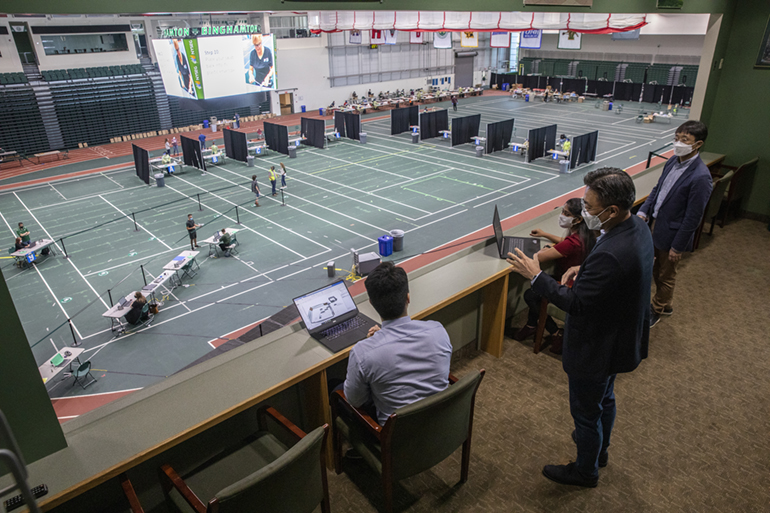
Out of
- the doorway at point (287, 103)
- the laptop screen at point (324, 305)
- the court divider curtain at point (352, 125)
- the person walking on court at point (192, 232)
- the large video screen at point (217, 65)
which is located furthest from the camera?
the doorway at point (287, 103)

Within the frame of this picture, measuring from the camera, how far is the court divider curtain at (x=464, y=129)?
24609 millimetres

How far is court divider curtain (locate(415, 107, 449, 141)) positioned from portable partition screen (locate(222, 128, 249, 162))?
9.32m

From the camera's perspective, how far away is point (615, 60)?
40.3m

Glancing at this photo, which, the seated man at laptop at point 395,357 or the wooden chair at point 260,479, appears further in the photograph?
the seated man at laptop at point 395,357

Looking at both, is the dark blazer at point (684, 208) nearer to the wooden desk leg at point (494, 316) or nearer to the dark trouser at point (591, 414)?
the wooden desk leg at point (494, 316)

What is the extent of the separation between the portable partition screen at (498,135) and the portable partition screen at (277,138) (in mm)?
9601

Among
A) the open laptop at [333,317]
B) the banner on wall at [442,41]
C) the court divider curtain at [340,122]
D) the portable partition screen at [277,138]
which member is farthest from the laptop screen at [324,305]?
the banner on wall at [442,41]

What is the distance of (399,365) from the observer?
3002mm

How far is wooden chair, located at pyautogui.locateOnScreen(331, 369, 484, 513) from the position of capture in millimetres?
2889

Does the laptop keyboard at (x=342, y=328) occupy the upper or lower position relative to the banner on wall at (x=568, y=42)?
lower

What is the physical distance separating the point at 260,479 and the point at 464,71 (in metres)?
48.4

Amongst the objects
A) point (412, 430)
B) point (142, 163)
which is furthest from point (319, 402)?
point (142, 163)

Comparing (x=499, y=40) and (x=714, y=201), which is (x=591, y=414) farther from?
(x=499, y=40)

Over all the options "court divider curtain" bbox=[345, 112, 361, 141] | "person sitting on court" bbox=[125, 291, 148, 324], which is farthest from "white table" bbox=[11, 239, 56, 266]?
"court divider curtain" bbox=[345, 112, 361, 141]
